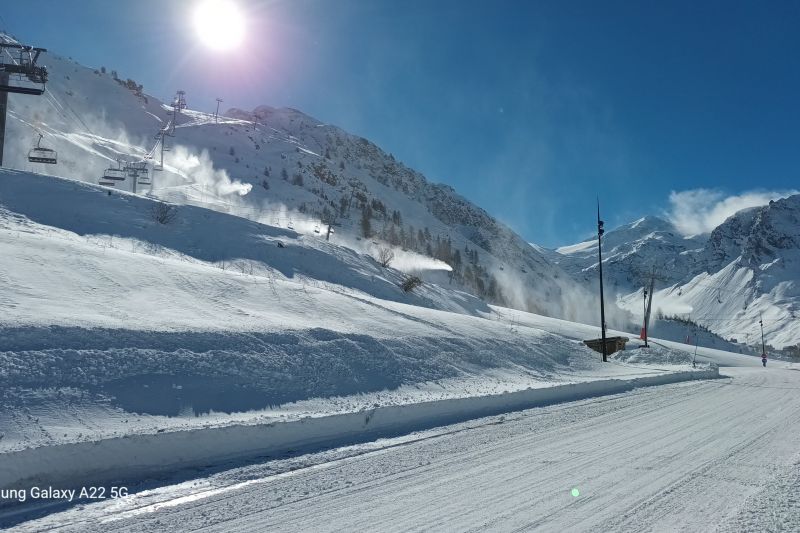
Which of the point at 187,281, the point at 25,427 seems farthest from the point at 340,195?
the point at 25,427

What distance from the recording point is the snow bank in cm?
621

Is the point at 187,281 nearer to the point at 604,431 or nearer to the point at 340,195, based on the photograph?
the point at 604,431

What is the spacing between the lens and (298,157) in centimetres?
12912

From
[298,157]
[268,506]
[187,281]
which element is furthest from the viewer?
[298,157]

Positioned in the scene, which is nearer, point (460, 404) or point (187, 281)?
point (460, 404)

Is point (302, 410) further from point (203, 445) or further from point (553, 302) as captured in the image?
point (553, 302)

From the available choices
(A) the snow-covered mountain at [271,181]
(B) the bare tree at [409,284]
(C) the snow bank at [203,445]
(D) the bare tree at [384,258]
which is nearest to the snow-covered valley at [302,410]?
(C) the snow bank at [203,445]

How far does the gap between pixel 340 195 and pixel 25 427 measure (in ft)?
354

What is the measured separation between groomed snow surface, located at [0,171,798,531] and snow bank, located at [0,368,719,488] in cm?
2

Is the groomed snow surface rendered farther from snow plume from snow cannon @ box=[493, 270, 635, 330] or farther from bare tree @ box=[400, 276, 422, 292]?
snow plume from snow cannon @ box=[493, 270, 635, 330]

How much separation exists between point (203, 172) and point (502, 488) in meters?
93.4

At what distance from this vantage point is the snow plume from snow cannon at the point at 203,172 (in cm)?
8244

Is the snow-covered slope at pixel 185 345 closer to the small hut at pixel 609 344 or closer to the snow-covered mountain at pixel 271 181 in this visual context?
the small hut at pixel 609 344

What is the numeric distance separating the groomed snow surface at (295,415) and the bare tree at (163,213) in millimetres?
9100
